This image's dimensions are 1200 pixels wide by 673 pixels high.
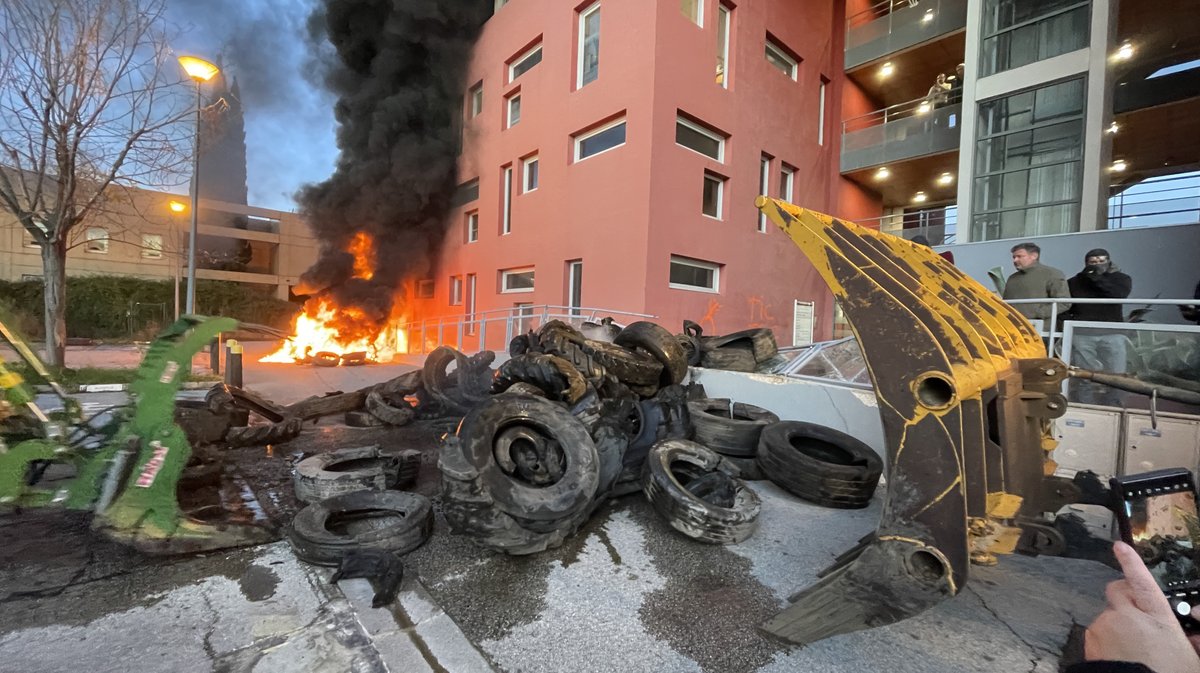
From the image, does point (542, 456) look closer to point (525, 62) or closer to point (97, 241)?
point (97, 241)

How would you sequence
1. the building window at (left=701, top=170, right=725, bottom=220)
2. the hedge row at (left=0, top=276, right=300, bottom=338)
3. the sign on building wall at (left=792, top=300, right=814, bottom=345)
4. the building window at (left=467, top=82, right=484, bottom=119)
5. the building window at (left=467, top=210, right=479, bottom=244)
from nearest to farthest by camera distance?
1. the building window at (left=701, top=170, right=725, bottom=220)
2. the sign on building wall at (left=792, top=300, right=814, bottom=345)
3. the building window at (left=467, top=82, right=484, bottom=119)
4. the building window at (left=467, top=210, right=479, bottom=244)
5. the hedge row at (left=0, top=276, right=300, bottom=338)

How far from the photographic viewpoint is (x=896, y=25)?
15078 millimetres

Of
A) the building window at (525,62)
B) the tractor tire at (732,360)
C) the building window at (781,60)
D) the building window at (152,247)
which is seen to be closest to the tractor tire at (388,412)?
the tractor tire at (732,360)

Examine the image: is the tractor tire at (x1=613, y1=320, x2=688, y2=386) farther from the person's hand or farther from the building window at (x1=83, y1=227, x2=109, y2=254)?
the building window at (x1=83, y1=227, x2=109, y2=254)

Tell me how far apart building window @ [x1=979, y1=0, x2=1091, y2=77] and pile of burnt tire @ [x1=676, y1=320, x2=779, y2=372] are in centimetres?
1131

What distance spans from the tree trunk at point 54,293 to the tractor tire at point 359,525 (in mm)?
9008

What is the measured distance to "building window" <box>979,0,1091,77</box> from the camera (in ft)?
35.4

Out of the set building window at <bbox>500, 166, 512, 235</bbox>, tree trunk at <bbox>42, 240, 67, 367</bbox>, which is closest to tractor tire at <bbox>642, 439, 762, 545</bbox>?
tree trunk at <bbox>42, 240, 67, 367</bbox>

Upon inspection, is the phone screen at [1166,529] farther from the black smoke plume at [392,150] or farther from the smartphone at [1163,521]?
the black smoke plume at [392,150]

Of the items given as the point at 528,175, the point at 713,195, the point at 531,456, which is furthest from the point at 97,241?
the point at 713,195

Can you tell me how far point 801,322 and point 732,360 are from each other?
389 inches

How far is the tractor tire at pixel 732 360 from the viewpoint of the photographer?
6.71 meters

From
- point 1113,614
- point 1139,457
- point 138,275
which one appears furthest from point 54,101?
point 138,275

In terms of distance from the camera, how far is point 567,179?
1245 cm
